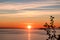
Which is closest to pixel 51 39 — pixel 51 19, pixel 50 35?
pixel 50 35

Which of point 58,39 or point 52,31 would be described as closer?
point 52,31

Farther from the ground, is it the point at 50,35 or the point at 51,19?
the point at 51,19

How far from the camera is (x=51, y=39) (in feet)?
27.2

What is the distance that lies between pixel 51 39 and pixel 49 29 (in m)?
0.38

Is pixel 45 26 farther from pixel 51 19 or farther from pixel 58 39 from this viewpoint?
pixel 58 39

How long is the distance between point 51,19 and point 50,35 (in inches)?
23.6

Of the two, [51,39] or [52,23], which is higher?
[52,23]

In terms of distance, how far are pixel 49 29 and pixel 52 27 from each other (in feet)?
0.47

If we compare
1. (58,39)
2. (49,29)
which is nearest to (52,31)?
(49,29)

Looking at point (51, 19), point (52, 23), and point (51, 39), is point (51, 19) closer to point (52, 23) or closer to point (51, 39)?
point (52, 23)

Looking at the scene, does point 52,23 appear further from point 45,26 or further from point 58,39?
point 58,39

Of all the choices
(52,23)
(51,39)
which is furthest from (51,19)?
(51,39)

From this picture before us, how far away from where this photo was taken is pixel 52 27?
820 cm

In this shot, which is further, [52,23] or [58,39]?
[58,39]
